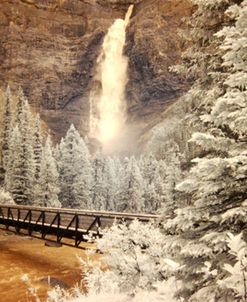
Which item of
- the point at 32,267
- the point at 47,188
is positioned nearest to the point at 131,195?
the point at 47,188

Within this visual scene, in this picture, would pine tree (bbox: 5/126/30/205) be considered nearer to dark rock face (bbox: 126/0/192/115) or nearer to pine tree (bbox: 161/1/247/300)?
pine tree (bbox: 161/1/247/300)

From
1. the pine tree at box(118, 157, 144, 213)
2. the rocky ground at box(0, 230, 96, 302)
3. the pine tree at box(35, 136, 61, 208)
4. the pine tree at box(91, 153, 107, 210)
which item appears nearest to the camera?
the rocky ground at box(0, 230, 96, 302)

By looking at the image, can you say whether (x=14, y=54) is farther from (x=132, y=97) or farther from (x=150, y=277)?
(x=150, y=277)

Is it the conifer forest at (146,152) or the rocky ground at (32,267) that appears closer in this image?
the conifer forest at (146,152)

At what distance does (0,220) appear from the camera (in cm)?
3303

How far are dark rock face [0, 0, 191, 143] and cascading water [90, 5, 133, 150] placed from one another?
2596 millimetres

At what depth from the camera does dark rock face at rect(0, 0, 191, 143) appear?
144875 mm

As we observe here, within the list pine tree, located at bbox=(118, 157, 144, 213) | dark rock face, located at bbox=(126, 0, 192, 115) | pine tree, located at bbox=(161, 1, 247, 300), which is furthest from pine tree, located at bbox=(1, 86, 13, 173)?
dark rock face, located at bbox=(126, 0, 192, 115)

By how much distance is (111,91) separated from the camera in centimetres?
15400

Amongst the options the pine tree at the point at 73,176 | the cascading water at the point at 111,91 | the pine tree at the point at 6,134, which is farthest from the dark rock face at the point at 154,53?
the pine tree at the point at 73,176

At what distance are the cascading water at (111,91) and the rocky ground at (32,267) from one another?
321 ft

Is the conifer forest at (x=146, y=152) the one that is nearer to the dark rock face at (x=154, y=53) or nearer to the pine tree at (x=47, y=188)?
the pine tree at (x=47, y=188)

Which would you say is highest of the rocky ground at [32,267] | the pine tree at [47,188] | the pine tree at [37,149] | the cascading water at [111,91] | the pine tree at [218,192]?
the cascading water at [111,91]

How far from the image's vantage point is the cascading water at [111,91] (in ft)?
469
